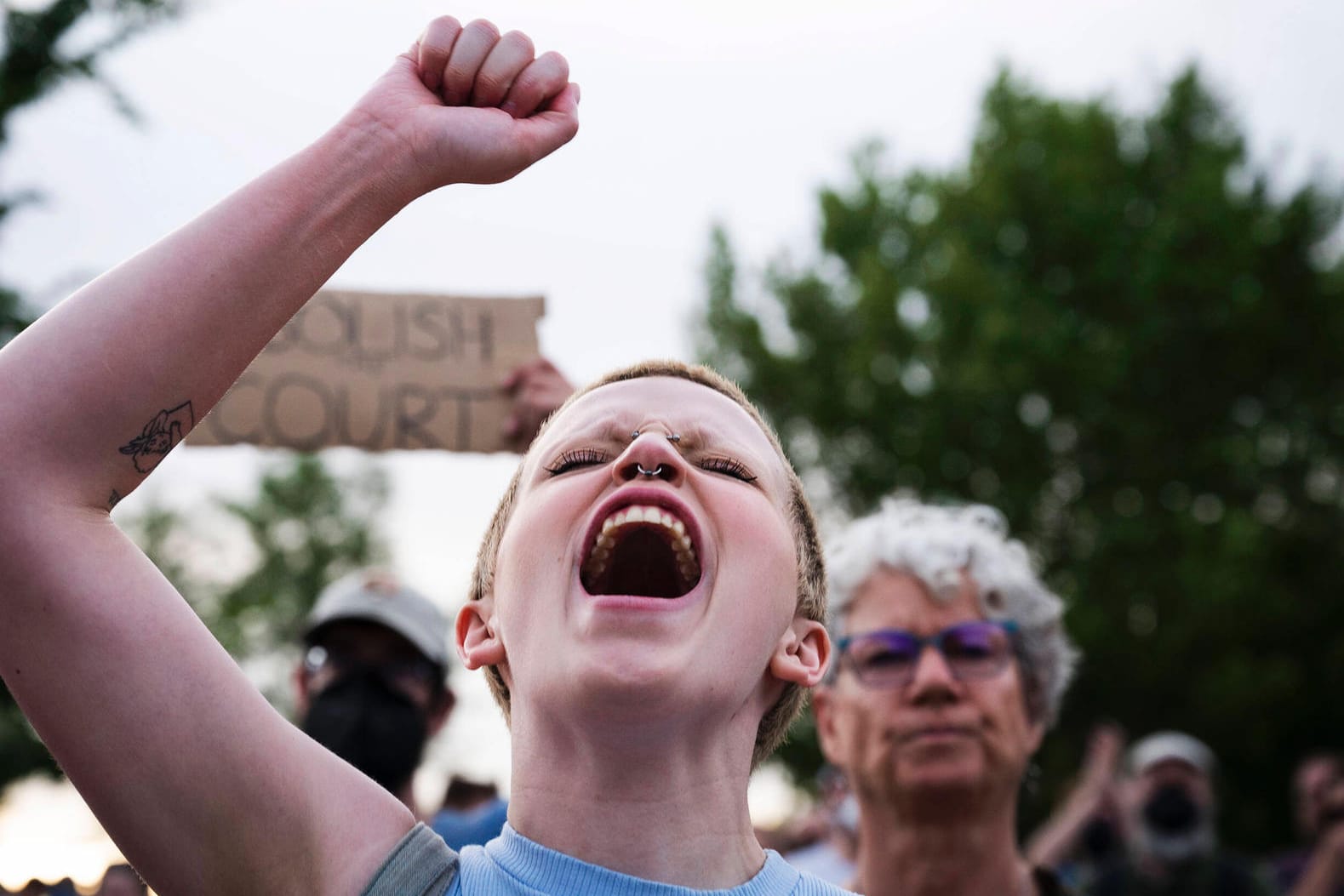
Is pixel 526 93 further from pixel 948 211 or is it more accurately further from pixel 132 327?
pixel 948 211

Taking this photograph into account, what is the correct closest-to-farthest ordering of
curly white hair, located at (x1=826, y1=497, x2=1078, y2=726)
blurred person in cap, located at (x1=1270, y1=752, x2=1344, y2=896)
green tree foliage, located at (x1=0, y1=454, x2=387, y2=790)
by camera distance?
curly white hair, located at (x1=826, y1=497, x2=1078, y2=726) < blurred person in cap, located at (x1=1270, y1=752, x2=1344, y2=896) < green tree foliage, located at (x1=0, y1=454, x2=387, y2=790)

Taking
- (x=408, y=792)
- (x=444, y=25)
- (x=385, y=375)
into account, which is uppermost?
(x=444, y=25)

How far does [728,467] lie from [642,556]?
0.99ft

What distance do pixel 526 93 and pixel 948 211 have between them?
17.4 meters

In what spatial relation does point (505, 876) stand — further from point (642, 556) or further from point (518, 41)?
point (518, 41)

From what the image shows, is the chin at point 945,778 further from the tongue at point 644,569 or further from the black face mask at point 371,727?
the black face mask at point 371,727

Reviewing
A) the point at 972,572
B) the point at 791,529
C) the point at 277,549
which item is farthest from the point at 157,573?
the point at 277,549

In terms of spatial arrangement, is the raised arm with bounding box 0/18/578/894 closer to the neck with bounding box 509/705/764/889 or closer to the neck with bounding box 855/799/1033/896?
the neck with bounding box 509/705/764/889

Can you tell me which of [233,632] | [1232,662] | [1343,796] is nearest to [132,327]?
[1343,796]

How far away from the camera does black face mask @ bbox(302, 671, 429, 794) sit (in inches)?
144

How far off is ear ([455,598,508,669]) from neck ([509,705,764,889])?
0.15m

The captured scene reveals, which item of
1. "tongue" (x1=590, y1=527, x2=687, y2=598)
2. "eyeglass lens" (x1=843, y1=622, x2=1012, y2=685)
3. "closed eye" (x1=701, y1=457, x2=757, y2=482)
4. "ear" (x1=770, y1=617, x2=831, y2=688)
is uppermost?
"closed eye" (x1=701, y1=457, x2=757, y2=482)

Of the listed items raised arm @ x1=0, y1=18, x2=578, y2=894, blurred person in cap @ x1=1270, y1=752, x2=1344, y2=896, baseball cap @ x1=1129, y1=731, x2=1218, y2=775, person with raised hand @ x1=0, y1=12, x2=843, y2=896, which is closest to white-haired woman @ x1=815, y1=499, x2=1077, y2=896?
person with raised hand @ x1=0, y1=12, x2=843, y2=896

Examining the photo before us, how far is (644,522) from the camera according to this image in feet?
6.25
